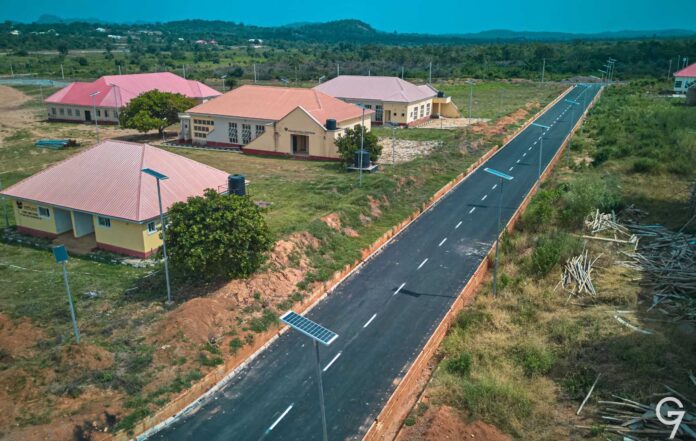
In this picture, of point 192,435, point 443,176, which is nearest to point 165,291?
point 192,435

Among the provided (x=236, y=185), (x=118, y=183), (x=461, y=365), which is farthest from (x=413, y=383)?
(x=118, y=183)

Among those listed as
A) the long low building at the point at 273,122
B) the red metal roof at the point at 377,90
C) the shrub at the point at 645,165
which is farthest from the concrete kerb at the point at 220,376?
the red metal roof at the point at 377,90

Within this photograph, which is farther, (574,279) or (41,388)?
(574,279)

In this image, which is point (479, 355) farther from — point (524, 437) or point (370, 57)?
point (370, 57)

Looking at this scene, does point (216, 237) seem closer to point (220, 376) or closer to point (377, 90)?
point (220, 376)

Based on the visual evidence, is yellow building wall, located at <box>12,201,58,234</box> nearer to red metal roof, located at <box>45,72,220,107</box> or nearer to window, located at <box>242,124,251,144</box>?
window, located at <box>242,124,251,144</box>

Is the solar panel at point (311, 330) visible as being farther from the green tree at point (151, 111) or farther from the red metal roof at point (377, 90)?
the red metal roof at point (377, 90)
